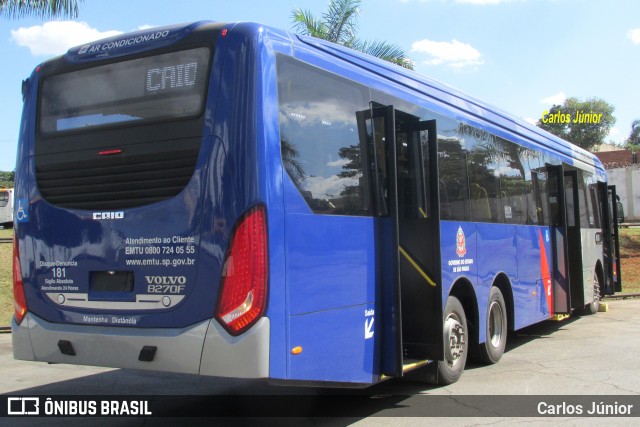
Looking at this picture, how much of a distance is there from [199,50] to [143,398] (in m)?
4.05

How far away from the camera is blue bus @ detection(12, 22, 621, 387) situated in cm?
488

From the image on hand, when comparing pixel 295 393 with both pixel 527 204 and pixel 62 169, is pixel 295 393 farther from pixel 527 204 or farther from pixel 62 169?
pixel 527 204

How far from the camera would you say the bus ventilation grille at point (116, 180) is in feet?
17.0

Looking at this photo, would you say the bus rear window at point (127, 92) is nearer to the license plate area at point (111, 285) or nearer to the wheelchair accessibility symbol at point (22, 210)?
the wheelchair accessibility symbol at point (22, 210)

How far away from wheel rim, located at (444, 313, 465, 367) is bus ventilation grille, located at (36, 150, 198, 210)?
3743mm

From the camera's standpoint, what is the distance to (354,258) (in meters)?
5.82

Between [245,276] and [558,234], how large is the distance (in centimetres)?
840

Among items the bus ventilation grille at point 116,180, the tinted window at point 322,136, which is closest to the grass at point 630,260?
the tinted window at point 322,136

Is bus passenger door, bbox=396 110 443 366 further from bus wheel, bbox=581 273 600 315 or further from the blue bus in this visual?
bus wheel, bbox=581 273 600 315

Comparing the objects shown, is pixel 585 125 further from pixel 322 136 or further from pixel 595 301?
pixel 322 136

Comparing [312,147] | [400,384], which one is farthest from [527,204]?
[312,147]

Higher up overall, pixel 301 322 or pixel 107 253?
pixel 107 253

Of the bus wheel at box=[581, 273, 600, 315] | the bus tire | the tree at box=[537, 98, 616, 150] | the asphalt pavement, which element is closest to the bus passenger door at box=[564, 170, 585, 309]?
the bus wheel at box=[581, 273, 600, 315]

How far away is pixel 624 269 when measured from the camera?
25234 mm
